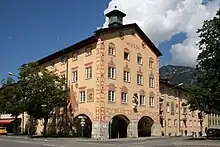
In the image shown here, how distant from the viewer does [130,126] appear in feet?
172

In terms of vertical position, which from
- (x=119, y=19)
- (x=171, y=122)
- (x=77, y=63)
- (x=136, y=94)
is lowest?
(x=171, y=122)

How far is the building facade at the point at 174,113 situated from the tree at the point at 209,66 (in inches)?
854

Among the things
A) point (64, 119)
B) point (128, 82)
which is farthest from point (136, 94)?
point (64, 119)

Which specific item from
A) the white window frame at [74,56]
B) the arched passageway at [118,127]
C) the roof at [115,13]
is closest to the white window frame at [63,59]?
the white window frame at [74,56]

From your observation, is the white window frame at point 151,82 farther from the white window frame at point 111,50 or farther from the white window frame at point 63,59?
the white window frame at point 63,59

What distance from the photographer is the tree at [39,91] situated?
50.0 meters

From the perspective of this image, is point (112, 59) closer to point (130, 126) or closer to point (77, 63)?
point (77, 63)

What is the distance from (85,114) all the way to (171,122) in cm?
2618

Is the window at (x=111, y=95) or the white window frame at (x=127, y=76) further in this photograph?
the white window frame at (x=127, y=76)

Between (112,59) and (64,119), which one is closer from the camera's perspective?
(112,59)

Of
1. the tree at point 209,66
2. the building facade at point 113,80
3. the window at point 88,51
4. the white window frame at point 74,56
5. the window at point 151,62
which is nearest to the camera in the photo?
the tree at point 209,66

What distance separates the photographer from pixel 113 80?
1965 inches

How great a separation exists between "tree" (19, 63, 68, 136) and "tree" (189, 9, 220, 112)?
20.1 m

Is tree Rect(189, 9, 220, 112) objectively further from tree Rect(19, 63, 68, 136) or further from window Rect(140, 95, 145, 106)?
tree Rect(19, 63, 68, 136)
